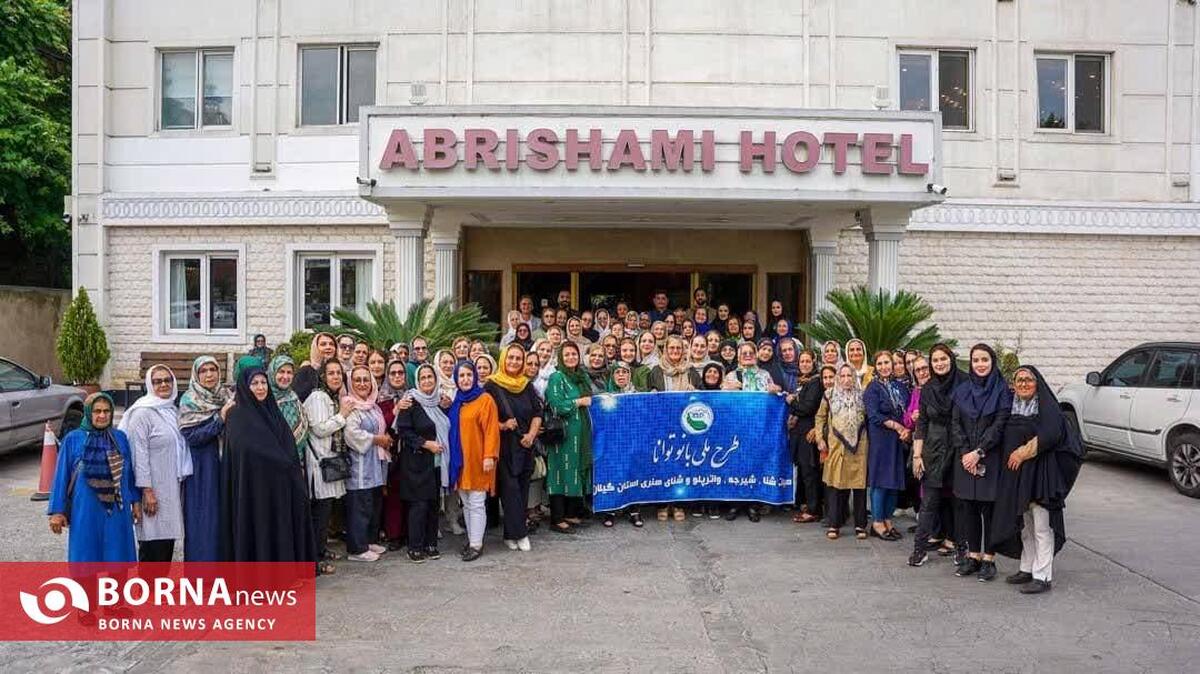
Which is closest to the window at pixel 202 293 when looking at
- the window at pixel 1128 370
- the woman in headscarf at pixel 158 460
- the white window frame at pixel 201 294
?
the white window frame at pixel 201 294

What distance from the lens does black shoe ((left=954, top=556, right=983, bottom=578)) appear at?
695cm

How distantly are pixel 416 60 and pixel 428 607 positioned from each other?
11435 millimetres

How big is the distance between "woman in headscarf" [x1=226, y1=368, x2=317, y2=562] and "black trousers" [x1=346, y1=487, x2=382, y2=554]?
78cm

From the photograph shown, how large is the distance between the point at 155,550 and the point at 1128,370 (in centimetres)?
1112

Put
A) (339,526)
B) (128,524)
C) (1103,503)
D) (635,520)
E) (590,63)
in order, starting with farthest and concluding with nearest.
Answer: (590,63) < (1103,503) < (635,520) < (339,526) < (128,524)

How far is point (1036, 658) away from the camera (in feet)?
17.3

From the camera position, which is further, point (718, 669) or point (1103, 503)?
point (1103, 503)

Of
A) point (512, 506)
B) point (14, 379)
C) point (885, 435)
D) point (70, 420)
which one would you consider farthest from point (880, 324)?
point (14, 379)

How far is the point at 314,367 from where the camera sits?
7438mm

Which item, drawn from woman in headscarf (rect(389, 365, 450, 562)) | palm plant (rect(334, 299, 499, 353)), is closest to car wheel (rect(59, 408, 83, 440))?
palm plant (rect(334, 299, 499, 353))

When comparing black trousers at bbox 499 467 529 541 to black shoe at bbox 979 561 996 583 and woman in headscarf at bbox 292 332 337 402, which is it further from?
black shoe at bbox 979 561 996 583

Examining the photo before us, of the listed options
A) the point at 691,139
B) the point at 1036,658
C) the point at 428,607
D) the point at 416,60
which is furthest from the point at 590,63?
the point at 1036,658

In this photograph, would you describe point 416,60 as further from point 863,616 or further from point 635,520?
point 863,616

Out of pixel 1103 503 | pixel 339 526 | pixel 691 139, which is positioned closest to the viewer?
pixel 339 526
